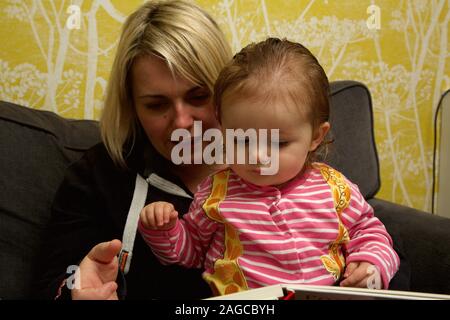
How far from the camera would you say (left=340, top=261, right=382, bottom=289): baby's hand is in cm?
86

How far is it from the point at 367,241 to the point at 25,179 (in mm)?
780

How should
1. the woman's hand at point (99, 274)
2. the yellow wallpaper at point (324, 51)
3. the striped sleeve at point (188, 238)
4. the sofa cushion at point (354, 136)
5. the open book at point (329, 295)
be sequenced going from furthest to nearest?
the yellow wallpaper at point (324, 51)
the sofa cushion at point (354, 136)
the striped sleeve at point (188, 238)
the woman's hand at point (99, 274)
the open book at point (329, 295)

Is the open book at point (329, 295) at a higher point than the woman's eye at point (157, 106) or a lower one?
lower

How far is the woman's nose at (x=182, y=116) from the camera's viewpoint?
3.41 ft

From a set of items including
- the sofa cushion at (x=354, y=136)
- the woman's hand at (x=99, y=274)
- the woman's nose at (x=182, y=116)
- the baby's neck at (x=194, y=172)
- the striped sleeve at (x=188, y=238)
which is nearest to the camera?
the woman's hand at (x=99, y=274)

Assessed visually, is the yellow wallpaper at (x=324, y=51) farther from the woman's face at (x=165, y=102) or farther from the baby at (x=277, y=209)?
the baby at (x=277, y=209)

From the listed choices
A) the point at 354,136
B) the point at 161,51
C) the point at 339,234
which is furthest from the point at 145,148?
the point at 354,136

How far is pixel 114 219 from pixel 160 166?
6.2 inches

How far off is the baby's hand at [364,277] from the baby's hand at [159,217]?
0.33 meters

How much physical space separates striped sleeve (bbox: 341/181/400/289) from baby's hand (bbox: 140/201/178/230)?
1.09ft

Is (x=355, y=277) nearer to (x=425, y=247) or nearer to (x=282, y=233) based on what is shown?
(x=282, y=233)

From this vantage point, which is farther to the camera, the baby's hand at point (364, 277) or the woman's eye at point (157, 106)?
the woman's eye at point (157, 106)

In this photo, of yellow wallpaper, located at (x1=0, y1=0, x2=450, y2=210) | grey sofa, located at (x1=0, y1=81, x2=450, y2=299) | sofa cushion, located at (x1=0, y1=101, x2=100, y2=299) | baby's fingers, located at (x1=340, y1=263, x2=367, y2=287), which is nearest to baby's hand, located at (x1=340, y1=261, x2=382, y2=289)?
baby's fingers, located at (x1=340, y1=263, x2=367, y2=287)

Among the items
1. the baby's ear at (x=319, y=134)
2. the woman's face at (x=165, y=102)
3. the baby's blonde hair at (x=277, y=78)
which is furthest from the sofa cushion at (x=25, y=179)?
the baby's ear at (x=319, y=134)
